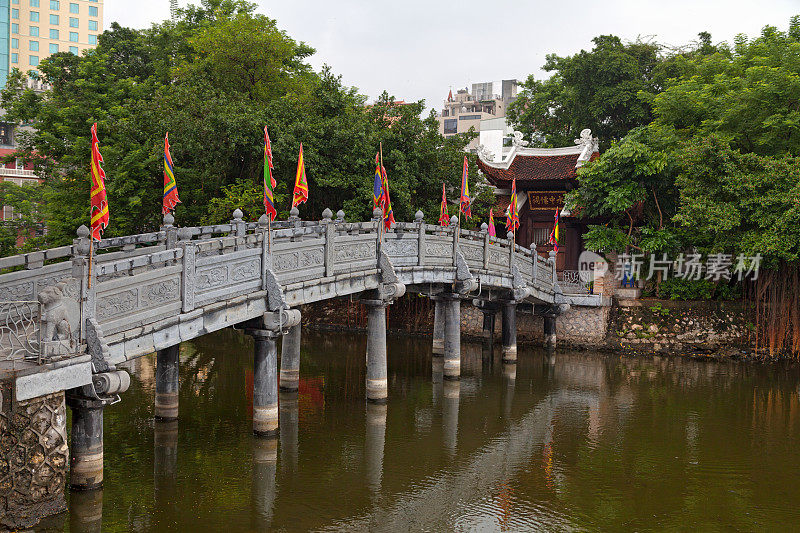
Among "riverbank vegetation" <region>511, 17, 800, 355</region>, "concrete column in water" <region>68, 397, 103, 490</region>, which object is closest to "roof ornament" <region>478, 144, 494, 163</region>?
"riverbank vegetation" <region>511, 17, 800, 355</region>

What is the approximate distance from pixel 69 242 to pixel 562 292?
69.3ft

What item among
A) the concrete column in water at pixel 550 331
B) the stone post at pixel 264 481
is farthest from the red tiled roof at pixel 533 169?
the stone post at pixel 264 481

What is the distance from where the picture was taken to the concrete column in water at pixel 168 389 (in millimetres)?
19000

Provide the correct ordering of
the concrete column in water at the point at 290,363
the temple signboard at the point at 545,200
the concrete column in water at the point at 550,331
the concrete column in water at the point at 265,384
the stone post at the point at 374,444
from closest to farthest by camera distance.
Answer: the stone post at the point at 374,444 → the concrete column in water at the point at 265,384 → the concrete column in water at the point at 290,363 → the concrete column in water at the point at 550,331 → the temple signboard at the point at 545,200

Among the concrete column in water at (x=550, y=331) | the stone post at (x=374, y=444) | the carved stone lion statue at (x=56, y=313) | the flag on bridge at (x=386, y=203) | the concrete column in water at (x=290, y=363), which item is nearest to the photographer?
the carved stone lion statue at (x=56, y=313)

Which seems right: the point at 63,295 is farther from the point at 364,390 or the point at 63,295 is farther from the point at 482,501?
the point at 364,390

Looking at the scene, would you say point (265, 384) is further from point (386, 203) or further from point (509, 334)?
point (509, 334)

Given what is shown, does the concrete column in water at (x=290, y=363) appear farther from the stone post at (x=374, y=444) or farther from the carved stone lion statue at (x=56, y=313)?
the carved stone lion statue at (x=56, y=313)

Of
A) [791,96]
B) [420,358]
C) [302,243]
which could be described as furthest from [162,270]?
[791,96]

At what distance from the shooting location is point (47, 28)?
273 feet

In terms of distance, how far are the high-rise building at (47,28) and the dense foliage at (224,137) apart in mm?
49340

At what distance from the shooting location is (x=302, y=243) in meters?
18.2

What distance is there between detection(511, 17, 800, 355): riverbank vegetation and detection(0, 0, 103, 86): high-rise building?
224 ft

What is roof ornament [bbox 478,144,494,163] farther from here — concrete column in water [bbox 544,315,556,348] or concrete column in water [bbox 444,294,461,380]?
concrete column in water [bbox 444,294,461,380]
